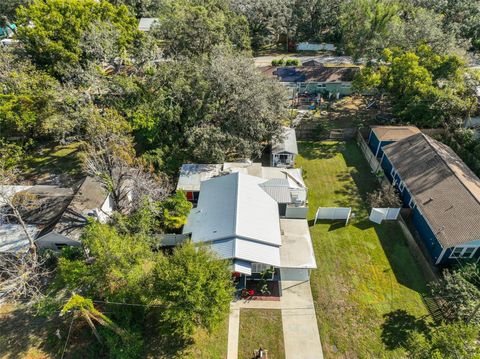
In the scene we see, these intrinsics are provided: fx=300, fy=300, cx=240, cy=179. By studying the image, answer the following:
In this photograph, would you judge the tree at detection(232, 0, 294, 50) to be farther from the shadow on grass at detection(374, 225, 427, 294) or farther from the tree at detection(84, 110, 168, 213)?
the shadow on grass at detection(374, 225, 427, 294)

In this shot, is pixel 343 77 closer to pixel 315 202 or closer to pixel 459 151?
pixel 459 151

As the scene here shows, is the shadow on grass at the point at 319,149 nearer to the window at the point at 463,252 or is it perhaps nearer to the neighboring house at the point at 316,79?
the neighboring house at the point at 316,79

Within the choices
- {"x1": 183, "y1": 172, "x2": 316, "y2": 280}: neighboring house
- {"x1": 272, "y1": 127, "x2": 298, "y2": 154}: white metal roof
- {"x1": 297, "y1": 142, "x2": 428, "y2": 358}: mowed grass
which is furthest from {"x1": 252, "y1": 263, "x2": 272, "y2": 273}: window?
{"x1": 272, "y1": 127, "x2": 298, "y2": 154}: white metal roof

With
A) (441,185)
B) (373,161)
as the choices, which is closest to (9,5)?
(373,161)

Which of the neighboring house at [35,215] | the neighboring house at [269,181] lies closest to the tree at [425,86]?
the neighboring house at [269,181]

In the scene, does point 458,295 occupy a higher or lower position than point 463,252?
higher

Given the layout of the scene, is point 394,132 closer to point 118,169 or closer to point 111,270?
point 118,169

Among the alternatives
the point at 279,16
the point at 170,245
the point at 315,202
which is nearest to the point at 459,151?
the point at 315,202
